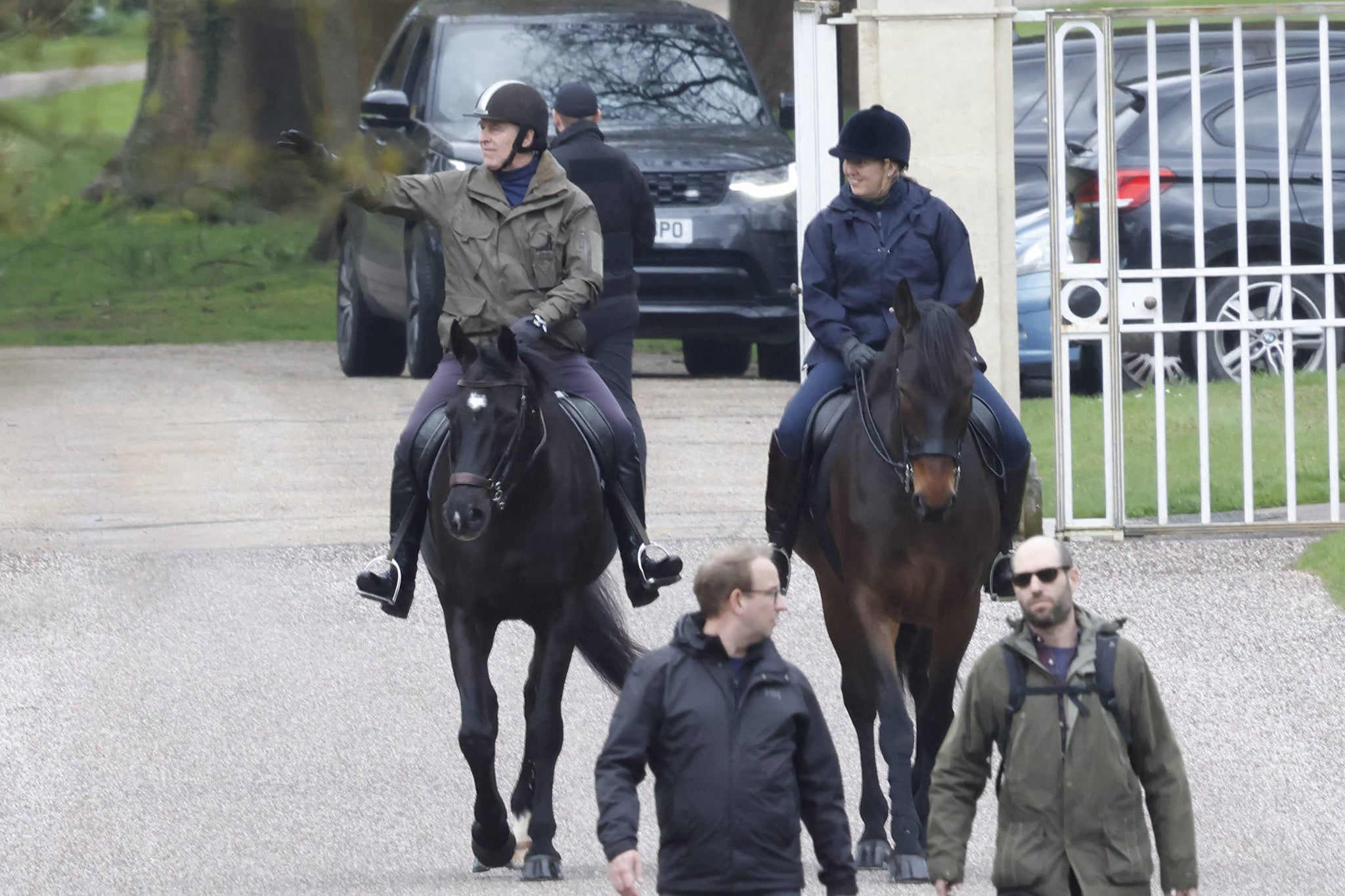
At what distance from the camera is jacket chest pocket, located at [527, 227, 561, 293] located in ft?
24.8

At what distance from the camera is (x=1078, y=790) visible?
16.6 feet

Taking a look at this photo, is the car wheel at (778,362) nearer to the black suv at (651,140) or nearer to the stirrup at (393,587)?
the black suv at (651,140)

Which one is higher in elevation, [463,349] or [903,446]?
[463,349]

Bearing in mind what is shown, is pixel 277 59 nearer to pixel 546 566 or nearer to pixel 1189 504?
pixel 546 566

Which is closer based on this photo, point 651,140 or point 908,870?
point 908,870

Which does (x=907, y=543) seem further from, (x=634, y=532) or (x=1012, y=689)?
(x=1012, y=689)

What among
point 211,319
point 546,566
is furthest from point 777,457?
point 211,319

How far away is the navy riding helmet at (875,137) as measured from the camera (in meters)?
7.50

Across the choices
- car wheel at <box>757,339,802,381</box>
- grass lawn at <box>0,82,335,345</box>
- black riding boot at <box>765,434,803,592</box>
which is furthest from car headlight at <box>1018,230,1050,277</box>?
black riding boot at <box>765,434,803,592</box>

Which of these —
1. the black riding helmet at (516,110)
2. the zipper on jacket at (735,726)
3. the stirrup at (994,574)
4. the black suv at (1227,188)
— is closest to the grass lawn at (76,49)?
the zipper on jacket at (735,726)

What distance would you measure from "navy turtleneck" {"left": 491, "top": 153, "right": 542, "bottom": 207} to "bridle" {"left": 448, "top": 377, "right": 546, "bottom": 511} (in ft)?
2.59

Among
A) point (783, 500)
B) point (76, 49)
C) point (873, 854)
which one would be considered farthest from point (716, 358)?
point (76, 49)

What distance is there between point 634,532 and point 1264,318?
6682 mm

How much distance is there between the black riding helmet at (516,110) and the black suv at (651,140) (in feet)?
21.9
